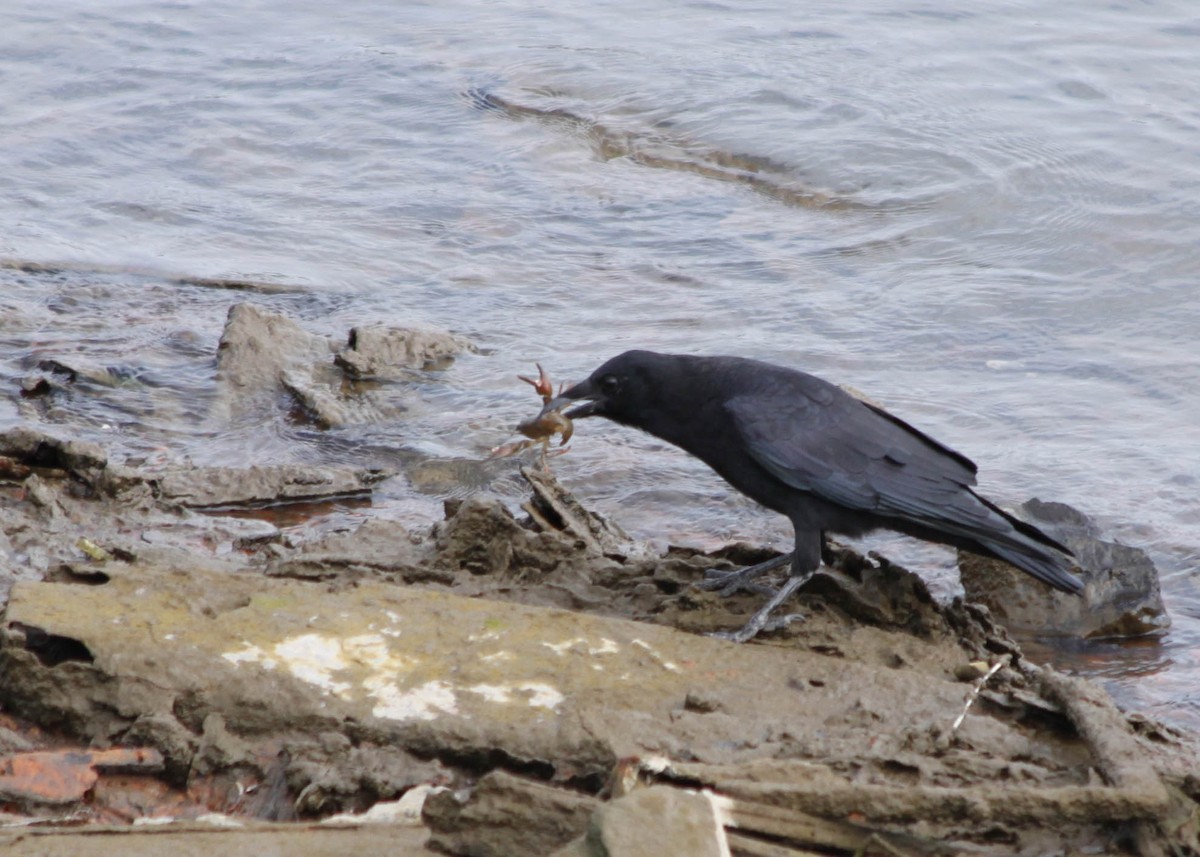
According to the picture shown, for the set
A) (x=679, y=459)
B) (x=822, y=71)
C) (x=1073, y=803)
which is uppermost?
(x=822, y=71)

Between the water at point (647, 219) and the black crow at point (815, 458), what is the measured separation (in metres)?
0.73

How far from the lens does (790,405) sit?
5141 mm

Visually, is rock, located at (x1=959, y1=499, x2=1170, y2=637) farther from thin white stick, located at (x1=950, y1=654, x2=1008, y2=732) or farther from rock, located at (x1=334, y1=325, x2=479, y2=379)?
rock, located at (x1=334, y1=325, x2=479, y2=379)

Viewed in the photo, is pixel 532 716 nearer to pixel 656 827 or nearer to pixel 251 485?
pixel 656 827

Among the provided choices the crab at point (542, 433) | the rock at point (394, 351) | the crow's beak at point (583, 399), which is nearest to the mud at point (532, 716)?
the crow's beak at point (583, 399)

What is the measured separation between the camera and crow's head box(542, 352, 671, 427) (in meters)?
5.34

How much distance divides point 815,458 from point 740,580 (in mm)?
504

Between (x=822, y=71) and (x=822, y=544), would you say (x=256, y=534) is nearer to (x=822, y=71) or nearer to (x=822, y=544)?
(x=822, y=544)

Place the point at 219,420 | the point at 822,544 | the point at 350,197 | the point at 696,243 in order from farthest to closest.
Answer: the point at 350,197
the point at 696,243
the point at 219,420
the point at 822,544

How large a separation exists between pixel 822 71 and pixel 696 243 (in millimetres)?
4171

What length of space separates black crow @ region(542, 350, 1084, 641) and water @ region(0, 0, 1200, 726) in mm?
733

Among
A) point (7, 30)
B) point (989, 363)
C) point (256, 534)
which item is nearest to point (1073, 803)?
point (256, 534)

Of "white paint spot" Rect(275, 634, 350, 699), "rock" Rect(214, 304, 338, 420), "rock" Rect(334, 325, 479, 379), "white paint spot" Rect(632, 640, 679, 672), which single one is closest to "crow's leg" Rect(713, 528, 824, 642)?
"white paint spot" Rect(632, 640, 679, 672)

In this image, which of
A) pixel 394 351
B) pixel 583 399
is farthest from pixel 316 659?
pixel 394 351
